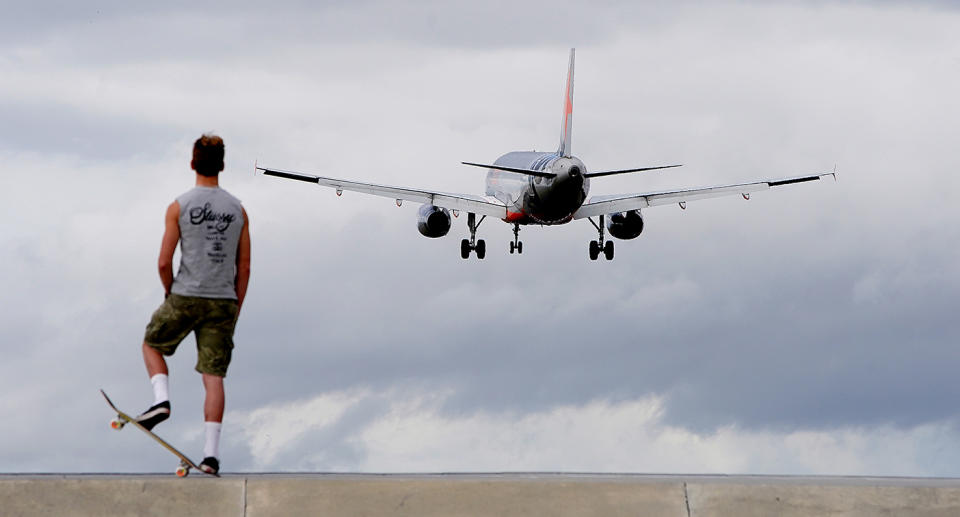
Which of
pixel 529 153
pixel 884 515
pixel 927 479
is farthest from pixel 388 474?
pixel 529 153

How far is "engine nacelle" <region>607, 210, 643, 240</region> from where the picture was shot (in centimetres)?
5234

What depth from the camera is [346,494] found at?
420 inches

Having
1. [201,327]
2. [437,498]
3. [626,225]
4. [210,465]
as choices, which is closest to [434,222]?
[626,225]

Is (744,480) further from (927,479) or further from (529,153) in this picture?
(529,153)

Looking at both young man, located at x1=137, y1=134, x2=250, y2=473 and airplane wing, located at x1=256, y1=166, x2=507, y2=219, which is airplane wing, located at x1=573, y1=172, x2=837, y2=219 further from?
young man, located at x1=137, y1=134, x2=250, y2=473

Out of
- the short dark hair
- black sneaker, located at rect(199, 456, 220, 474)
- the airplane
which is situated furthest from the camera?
the airplane

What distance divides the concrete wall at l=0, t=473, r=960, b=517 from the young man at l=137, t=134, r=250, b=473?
1148 millimetres

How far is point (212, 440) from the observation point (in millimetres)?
11781

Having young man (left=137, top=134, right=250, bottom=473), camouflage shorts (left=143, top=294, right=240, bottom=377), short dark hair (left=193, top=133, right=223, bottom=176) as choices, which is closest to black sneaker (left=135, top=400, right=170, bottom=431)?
young man (left=137, top=134, right=250, bottom=473)

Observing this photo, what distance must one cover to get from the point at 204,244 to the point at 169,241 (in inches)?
11.5

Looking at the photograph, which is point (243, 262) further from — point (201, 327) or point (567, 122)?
point (567, 122)

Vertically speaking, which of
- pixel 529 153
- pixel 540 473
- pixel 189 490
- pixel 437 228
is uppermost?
pixel 529 153

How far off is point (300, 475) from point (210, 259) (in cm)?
204

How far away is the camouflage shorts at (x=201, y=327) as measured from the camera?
11.9 meters
